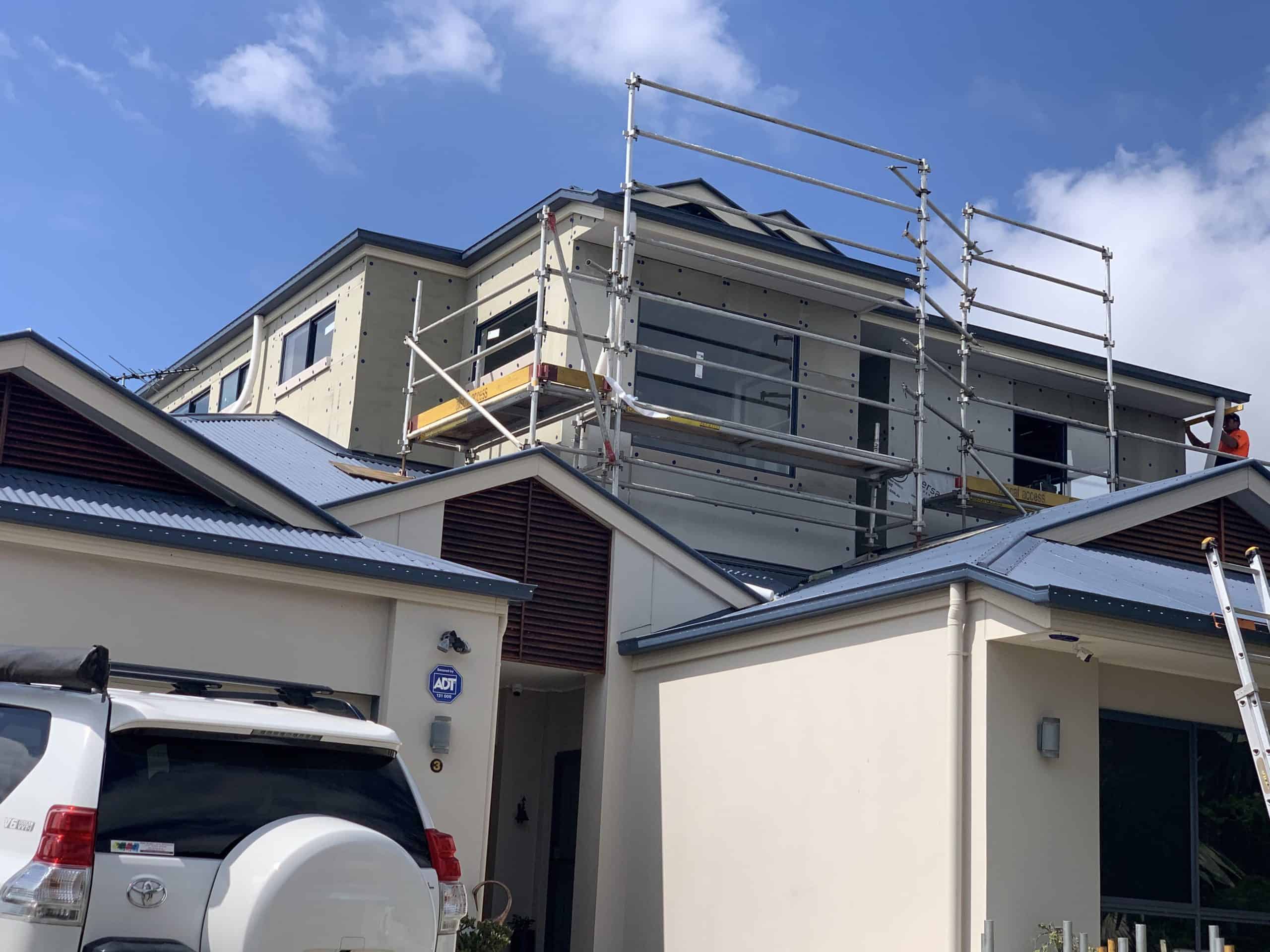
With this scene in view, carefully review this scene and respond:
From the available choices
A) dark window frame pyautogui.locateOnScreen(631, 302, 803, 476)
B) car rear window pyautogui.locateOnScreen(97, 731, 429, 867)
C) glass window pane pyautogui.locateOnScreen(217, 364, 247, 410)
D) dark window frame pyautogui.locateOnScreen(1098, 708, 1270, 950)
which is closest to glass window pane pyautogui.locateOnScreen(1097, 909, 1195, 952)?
dark window frame pyautogui.locateOnScreen(1098, 708, 1270, 950)

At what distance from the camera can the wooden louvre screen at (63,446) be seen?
37.9 feet

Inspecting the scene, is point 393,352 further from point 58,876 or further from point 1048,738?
point 58,876

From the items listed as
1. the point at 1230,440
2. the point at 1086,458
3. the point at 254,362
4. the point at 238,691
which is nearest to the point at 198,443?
the point at 238,691

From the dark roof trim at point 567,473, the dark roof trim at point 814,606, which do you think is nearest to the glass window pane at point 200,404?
the dark roof trim at point 567,473

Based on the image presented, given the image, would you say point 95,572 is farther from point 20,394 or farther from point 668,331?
point 668,331

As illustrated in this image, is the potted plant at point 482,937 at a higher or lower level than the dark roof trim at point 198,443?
lower

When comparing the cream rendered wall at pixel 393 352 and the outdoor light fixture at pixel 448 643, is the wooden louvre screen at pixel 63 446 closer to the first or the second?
the outdoor light fixture at pixel 448 643

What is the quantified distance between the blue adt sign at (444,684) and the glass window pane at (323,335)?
32.3 ft

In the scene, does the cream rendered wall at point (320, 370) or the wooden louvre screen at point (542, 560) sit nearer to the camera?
the wooden louvre screen at point (542, 560)

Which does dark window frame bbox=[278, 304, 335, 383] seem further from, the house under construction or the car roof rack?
the car roof rack

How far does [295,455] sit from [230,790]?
35.6ft

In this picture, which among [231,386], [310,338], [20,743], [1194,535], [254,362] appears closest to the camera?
[20,743]

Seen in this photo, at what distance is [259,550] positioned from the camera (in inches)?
442

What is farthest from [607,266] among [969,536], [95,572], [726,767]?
[95,572]
